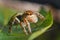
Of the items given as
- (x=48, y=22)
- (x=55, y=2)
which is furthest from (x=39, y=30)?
(x=55, y=2)

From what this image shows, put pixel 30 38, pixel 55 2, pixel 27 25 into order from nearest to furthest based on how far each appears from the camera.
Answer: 1. pixel 30 38
2. pixel 27 25
3. pixel 55 2

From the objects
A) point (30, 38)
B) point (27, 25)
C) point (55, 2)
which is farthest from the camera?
point (55, 2)

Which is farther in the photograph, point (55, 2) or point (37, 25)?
point (55, 2)

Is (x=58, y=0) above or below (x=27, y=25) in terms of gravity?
below

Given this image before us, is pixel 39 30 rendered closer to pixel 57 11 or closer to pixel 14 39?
pixel 14 39

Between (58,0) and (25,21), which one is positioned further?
(58,0)

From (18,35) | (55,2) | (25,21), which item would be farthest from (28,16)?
(55,2)

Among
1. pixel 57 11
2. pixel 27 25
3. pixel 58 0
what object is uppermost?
pixel 27 25

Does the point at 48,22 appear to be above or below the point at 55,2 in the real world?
above

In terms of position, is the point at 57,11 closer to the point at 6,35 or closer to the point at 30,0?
the point at 30,0
